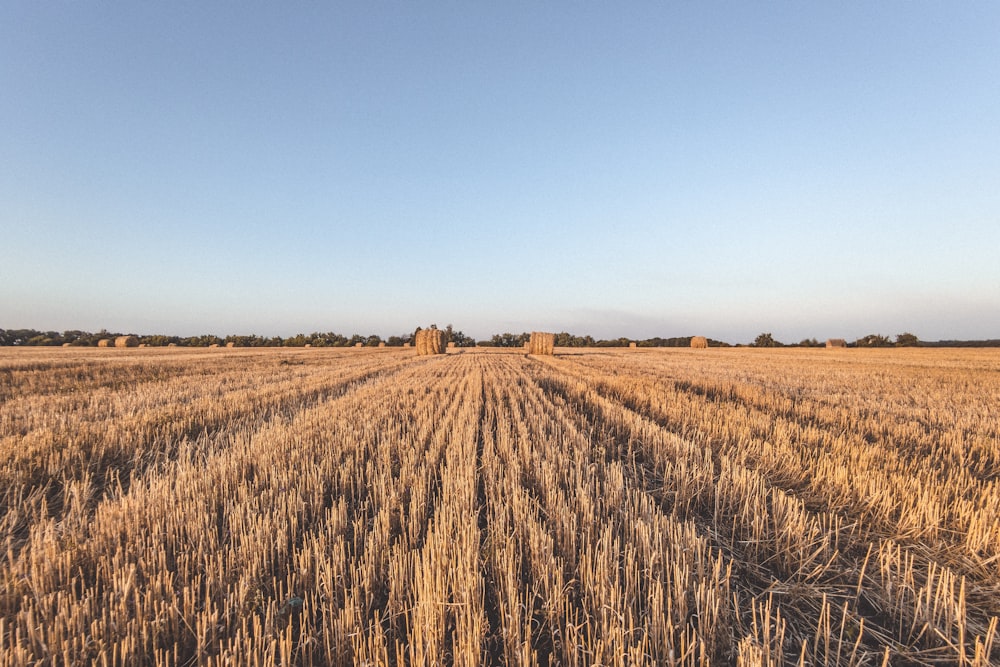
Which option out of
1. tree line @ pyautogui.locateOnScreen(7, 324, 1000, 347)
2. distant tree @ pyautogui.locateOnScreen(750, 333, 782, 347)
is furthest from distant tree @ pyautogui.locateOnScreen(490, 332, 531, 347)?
distant tree @ pyautogui.locateOnScreen(750, 333, 782, 347)

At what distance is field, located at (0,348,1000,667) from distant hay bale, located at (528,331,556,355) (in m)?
27.0

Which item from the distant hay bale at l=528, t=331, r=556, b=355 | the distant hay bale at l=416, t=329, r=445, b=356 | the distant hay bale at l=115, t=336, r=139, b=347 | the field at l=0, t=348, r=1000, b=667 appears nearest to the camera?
the field at l=0, t=348, r=1000, b=667

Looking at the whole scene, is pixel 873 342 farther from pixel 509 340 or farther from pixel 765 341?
pixel 509 340

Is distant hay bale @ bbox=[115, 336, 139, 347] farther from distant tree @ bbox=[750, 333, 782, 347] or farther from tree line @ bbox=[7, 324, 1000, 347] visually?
distant tree @ bbox=[750, 333, 782, 347]

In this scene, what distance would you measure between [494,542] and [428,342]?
28.4 m

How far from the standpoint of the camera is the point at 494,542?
2.37 meters

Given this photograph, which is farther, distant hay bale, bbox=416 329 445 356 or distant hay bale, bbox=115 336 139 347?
distant hay bale, bbox=115 336 139 347

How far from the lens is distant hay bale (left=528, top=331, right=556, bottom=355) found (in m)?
32.9

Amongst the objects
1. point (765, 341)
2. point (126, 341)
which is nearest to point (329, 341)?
point (126, 341)

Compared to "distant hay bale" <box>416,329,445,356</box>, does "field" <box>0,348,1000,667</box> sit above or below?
below

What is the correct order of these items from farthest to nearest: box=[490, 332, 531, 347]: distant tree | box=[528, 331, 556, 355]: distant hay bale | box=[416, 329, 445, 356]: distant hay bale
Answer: box=[490, 332, 531, 347]: distant tree, box=[528, 331, 556, 355]: distant hay bale, box=[416, 329, 445, 356]: distant hay bale

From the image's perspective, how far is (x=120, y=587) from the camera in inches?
77.4

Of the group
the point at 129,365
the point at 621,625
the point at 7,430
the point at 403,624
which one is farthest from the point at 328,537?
the point at 129,365

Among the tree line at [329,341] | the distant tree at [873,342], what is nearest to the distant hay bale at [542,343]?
the tree line at [329,341]
